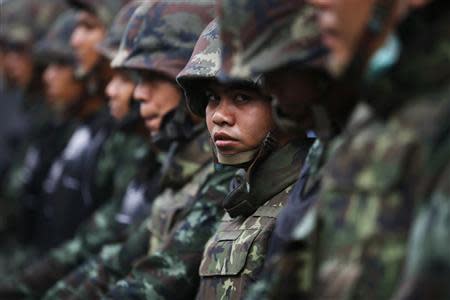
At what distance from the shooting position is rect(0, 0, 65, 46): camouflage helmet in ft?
37.7

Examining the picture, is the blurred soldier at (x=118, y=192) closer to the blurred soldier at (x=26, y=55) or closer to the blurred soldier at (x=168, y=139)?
the blurred soldier at (x=168, y=139)

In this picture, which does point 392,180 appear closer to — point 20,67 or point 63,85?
point 63,85

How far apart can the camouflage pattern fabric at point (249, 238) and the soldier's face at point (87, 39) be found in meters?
3.97

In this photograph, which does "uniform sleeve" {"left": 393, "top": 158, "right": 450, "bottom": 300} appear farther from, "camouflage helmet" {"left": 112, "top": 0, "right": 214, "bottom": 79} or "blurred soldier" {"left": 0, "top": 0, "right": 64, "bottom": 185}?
"blurred soldier" {"left": 0, "top": 0, "right": 64, "bottom": 185}

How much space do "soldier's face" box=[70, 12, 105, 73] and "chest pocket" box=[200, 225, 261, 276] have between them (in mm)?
3916

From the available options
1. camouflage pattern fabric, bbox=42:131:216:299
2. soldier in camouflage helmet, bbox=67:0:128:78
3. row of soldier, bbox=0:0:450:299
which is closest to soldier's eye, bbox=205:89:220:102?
row of soldier, bbox=0:0:450:299

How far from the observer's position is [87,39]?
9016 mm

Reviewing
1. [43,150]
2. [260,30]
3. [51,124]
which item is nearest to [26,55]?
[51,124]

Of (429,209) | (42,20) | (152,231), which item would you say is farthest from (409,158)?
(42,20)

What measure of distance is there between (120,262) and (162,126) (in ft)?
2.90

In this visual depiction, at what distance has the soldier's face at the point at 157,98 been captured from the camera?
6.60m

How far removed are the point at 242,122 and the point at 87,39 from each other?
13.7 ft

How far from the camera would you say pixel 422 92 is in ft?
11.2

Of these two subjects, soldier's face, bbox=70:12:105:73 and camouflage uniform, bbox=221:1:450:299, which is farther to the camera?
soldier's face, bbox=70:12:105:73
